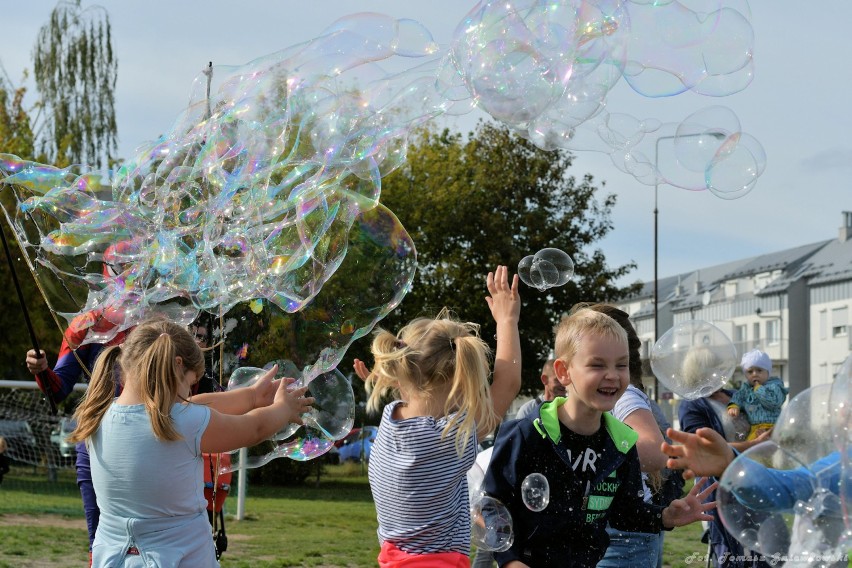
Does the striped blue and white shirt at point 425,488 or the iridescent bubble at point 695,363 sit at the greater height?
the iridescent bubble at point 695,363

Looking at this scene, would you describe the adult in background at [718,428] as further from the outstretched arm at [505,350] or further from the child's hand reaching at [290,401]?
the child's hand reaching at [290,401]

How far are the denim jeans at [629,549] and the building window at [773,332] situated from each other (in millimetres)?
62978

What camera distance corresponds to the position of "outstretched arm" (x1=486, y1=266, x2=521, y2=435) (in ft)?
12.6

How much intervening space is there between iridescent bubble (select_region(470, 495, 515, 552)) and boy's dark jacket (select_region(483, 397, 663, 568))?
22mm

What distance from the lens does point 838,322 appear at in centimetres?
5981

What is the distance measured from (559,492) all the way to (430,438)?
47cm

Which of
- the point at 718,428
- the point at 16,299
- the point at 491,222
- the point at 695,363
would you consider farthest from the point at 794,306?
the point at 695,363

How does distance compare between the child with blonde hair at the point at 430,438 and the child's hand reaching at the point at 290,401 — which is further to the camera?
the child's hand reaching at the point at 290,401

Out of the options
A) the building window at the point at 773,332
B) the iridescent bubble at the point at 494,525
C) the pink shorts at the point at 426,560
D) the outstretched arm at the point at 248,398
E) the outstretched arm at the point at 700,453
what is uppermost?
the building window at the point at 773,332

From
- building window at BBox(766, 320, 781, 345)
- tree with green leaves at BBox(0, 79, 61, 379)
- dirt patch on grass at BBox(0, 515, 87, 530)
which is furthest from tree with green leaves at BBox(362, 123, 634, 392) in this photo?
building window at BBox(766, 320, 781, 345)

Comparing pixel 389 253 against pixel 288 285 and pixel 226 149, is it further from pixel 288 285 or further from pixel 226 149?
pixel 226 149

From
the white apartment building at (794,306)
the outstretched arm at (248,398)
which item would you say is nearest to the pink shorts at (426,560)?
the outstretched arm at (248,398)

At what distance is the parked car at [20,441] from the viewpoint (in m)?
13.2

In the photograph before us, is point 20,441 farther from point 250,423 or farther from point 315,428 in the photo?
point 250,423
